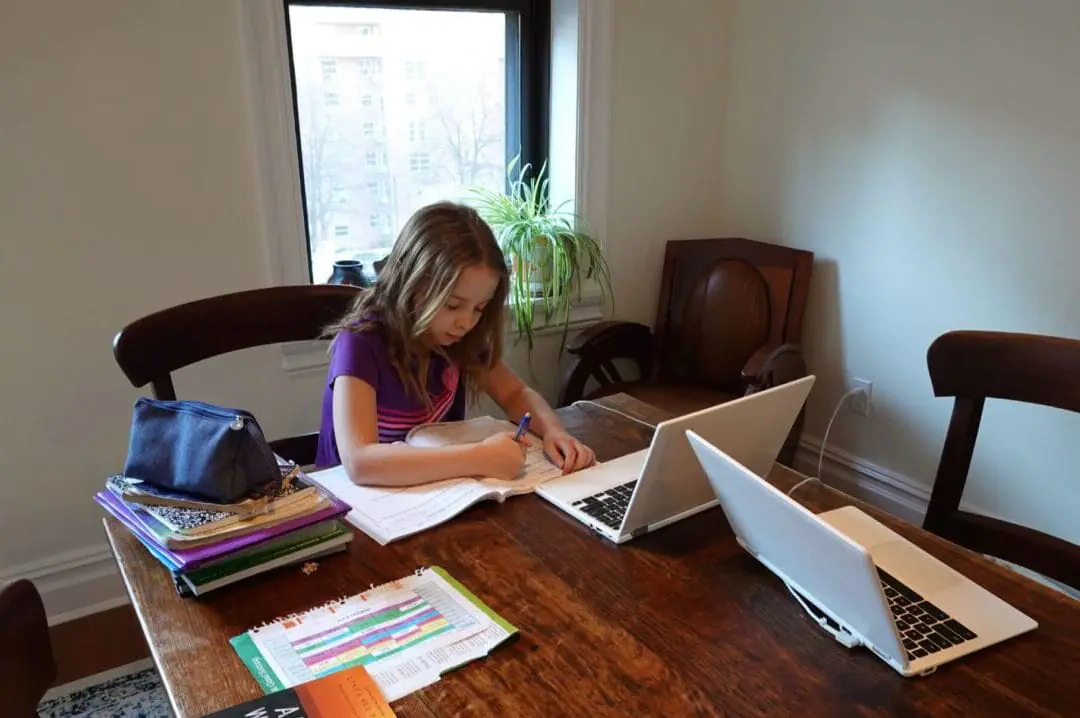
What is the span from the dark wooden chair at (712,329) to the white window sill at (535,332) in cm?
11

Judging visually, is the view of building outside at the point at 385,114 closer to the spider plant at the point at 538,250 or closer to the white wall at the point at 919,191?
the spider plant at the point at 538,250

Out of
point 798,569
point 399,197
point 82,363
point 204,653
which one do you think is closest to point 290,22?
point 399,197

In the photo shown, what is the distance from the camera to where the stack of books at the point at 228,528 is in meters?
0.98

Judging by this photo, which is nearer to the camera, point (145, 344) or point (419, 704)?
point (419, 704)

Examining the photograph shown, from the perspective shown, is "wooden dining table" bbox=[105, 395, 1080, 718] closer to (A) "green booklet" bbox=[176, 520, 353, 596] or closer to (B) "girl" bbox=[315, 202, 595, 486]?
(A) "green booklet" bbox=[176, 520, 353, 596]

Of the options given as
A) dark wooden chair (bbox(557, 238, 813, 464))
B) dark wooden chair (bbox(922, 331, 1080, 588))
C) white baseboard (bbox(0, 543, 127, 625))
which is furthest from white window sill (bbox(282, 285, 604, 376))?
dark wooden chair (bbox(922, 331, 1080, 588))

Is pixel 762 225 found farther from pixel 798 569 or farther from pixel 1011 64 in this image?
pixel 798 569

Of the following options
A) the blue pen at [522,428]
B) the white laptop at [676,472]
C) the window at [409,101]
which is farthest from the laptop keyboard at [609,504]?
the window at [409,101]

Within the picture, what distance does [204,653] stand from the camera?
895mm

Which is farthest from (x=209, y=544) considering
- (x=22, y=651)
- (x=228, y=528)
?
(x=22, y=651)

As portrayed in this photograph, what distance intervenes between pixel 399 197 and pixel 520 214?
355 mm

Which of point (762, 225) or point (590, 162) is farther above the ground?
point (590, 162)

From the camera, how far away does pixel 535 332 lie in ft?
8.46

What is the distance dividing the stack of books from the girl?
201 millimetres
